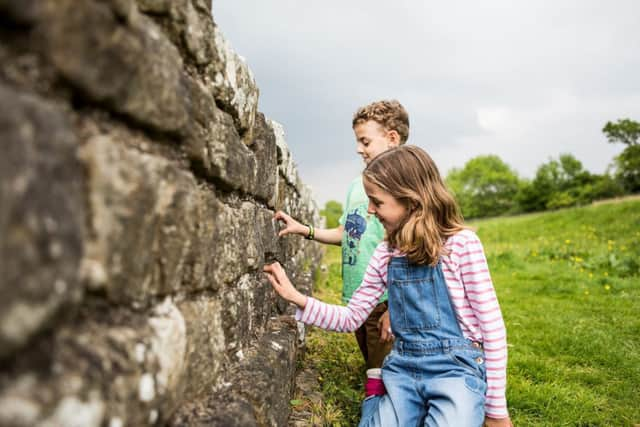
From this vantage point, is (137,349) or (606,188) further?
(606,188)

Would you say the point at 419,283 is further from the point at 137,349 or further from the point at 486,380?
the point at 137,349

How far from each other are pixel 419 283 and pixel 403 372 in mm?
427

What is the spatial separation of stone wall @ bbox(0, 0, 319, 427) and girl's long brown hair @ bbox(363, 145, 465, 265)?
3.13 feet

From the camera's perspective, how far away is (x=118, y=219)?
899 mm

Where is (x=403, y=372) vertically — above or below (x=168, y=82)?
below

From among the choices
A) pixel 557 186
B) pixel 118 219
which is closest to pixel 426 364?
pixel 118 219

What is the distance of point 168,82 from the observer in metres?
1.10

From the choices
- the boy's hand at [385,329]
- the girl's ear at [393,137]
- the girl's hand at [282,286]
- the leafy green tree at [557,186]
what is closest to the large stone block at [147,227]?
the girl's hand at [282,286]

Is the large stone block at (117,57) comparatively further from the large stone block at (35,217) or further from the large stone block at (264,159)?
the large stone block at (264,159)

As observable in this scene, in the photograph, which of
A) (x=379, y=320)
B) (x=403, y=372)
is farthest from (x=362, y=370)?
(x=403, y=372)

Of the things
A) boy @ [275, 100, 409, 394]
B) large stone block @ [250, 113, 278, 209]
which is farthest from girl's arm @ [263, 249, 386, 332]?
boy @ [275, 100, 409, 394]

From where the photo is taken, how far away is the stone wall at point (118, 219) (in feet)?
2.18

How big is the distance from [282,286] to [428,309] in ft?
2.36

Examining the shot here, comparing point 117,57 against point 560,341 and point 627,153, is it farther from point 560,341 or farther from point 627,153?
point 627,153
